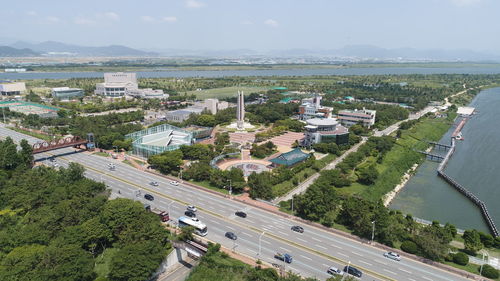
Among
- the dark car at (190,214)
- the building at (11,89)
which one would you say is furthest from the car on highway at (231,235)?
the building at (11,89)

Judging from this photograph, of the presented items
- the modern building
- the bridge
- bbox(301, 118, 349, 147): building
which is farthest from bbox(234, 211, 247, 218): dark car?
the bridge

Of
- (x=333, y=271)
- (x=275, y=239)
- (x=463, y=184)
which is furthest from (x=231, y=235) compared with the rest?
(x=463, y=184)

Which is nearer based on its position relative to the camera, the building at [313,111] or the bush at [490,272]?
the bush at [490,272]

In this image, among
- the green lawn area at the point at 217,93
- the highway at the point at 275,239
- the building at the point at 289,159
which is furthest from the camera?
the green lawn area at the point at 217,93

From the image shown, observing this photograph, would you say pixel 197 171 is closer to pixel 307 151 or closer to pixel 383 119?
pixel 307 151

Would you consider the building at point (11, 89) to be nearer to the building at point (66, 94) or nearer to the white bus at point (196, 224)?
the building at point (66, 94)

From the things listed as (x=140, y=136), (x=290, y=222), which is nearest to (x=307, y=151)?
(x=290, y=222)
